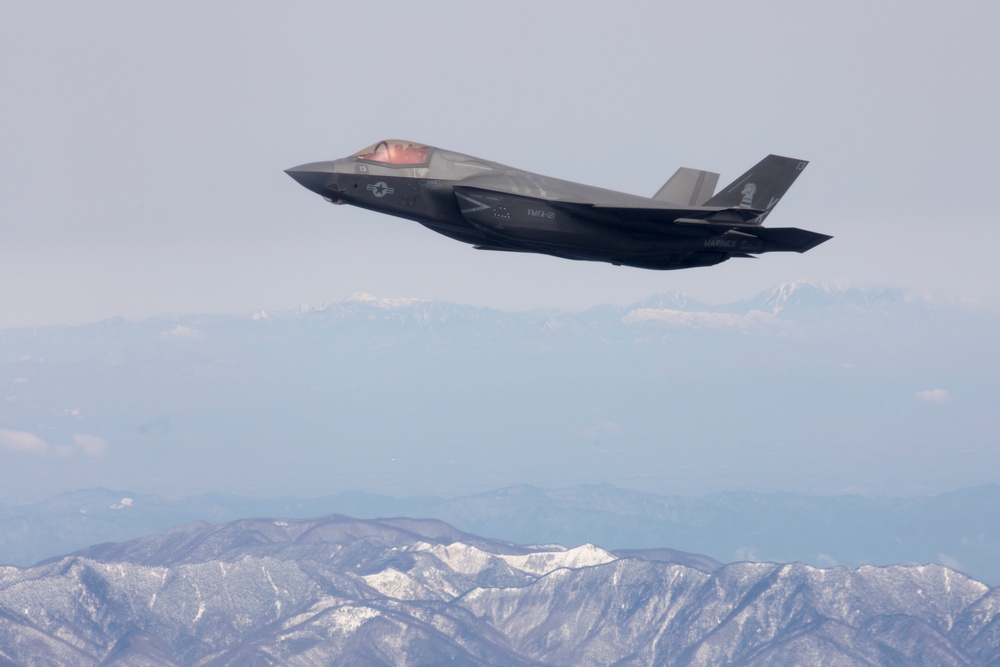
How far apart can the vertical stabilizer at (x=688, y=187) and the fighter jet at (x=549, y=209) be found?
8.72ft

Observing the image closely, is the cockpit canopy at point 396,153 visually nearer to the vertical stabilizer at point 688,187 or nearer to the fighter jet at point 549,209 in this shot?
the fighter jet at point 549,209

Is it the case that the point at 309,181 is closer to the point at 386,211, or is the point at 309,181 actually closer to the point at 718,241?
the point at 386,211

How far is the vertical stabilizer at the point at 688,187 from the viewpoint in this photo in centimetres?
5822

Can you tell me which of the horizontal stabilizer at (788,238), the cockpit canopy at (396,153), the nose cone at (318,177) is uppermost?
the cockpit canopy at (396,153)

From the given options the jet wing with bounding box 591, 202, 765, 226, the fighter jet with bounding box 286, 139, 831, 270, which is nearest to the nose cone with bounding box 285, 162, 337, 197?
the fighter jet with bounding box 286, 139, 831, 270

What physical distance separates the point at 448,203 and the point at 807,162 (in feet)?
61.5

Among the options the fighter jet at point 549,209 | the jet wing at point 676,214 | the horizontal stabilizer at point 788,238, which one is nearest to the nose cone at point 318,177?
the fighter jet at point 549,209

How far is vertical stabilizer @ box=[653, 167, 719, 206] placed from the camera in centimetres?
5822

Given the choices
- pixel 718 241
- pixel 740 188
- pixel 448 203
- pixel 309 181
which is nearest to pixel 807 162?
pixel 740 188

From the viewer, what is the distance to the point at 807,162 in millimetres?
56719

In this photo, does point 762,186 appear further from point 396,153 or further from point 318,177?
point 318,177

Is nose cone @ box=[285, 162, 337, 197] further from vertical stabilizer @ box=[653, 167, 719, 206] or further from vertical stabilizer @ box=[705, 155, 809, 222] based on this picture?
vertical stabilizer @ box=[705, 155, 809, 222]

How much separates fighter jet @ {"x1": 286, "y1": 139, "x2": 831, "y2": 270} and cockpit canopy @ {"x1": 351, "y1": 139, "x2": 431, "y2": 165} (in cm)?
5

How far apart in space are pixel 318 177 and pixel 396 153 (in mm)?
3937
